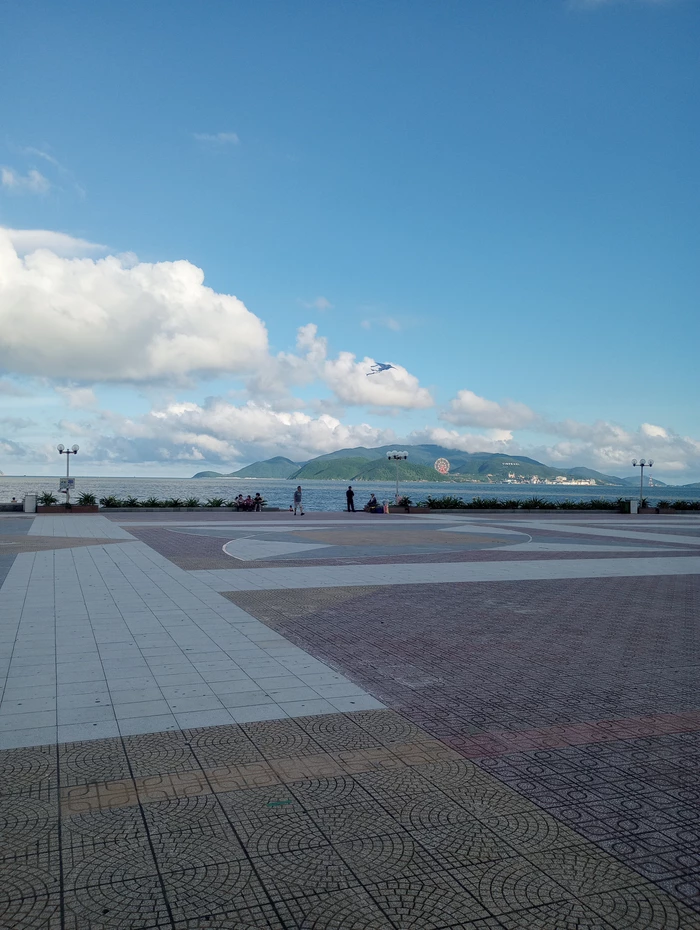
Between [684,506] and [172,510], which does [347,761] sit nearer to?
[172,510]

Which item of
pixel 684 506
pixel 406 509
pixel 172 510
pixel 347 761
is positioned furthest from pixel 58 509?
pixel 684 506

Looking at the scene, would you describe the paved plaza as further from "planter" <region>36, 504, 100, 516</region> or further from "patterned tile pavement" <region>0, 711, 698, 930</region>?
"planter" <region>36, 504, 100, 516</region>

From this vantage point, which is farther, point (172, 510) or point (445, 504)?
point (445, 504)

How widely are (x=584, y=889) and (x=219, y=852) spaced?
1702 mm

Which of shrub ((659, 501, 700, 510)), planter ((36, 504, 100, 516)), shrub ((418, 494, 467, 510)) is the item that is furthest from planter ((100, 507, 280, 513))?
shrub ((659, 501, 700, 510))

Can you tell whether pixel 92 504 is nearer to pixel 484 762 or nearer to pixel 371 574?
pixel 371 574

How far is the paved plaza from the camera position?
331cm

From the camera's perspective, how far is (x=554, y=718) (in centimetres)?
580

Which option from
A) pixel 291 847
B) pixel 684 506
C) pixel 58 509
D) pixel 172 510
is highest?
pixel 684 506

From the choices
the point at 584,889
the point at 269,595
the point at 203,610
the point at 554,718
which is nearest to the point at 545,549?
the point at 269,595

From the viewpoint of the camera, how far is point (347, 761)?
4863 mm

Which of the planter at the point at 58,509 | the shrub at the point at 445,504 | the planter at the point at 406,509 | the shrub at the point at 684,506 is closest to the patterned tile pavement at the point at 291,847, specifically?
the planter at the point at 58,509

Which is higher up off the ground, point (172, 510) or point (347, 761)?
point (172, 510)

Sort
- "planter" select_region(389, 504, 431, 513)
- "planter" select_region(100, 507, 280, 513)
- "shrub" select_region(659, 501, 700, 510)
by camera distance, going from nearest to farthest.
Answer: "planter" select_region(100, 507, 280, 513)
"planter" select_region(389, 504, 431, 513)
"shrub" select_region(659, 501, 700, 510)
